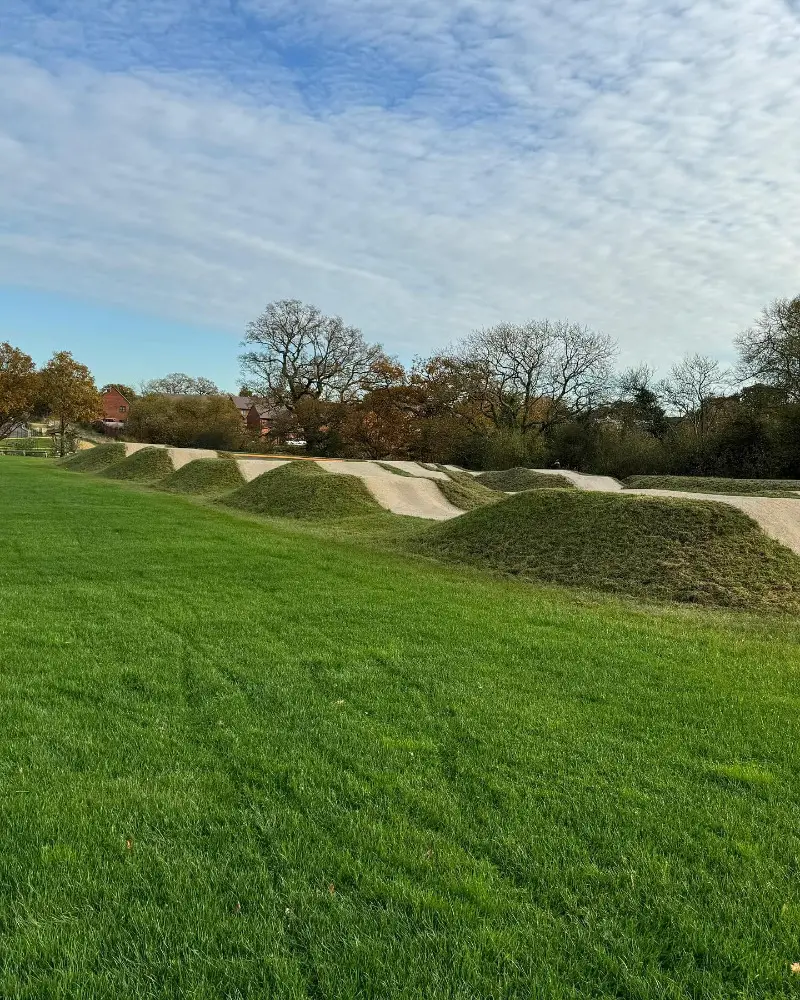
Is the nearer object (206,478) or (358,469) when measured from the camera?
(358,469)

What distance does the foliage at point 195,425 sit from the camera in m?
45.3

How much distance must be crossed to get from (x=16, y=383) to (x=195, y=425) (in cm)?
1098

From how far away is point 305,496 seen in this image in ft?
56.2

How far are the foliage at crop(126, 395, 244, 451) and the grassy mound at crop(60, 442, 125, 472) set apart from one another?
11.7m

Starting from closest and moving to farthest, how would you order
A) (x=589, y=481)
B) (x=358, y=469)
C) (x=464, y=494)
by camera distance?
(x=464, y=494) → (x=358, y=469) → (x=589, y=481)

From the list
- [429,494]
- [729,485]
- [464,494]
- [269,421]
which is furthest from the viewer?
[269,421]

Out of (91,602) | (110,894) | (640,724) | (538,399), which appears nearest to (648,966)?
(110,894)

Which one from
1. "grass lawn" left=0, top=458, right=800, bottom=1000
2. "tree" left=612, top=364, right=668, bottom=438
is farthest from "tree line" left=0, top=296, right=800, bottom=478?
"grass lawn" left=0, top=458, right=800, bottom=1000

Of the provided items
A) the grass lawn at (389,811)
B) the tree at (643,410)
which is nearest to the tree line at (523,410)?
the tree at (643,410)

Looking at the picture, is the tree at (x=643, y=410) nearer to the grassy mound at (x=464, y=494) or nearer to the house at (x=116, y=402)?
the grassy mound at (x=464, y=494)

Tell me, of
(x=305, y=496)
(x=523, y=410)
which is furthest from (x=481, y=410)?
(x=305, y=496)

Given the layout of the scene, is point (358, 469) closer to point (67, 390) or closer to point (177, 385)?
point (67, 390)

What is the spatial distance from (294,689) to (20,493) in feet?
52.4

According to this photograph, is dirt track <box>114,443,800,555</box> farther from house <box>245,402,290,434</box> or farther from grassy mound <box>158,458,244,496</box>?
house <box>245,402,290,434</box>
